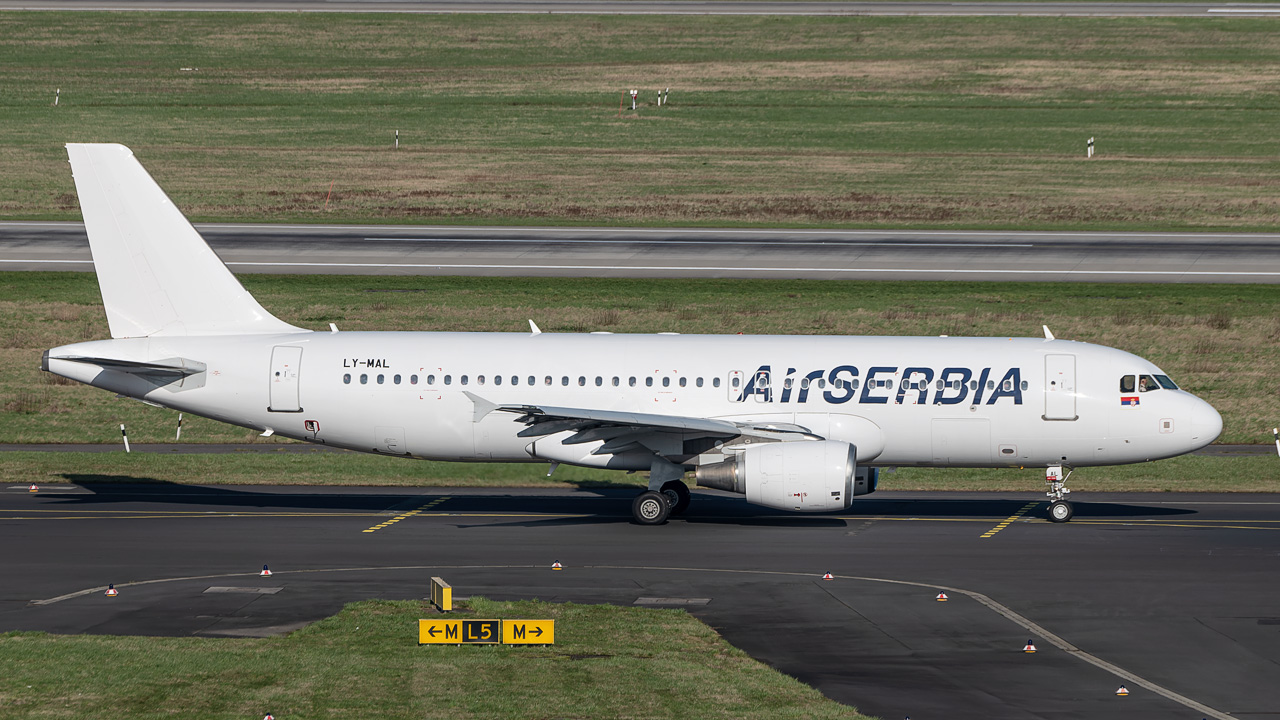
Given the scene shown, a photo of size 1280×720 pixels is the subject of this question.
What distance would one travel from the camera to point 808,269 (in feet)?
199

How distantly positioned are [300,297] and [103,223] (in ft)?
69.4

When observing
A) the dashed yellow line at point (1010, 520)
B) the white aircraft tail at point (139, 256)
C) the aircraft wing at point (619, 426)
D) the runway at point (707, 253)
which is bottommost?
the dashed yellow line at point (1010, 520)

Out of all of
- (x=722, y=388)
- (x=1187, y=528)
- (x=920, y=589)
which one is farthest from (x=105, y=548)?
(x=1187, y=528)

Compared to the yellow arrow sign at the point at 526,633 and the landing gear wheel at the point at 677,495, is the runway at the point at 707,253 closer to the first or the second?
the landing gear wheel at the point at 677,495

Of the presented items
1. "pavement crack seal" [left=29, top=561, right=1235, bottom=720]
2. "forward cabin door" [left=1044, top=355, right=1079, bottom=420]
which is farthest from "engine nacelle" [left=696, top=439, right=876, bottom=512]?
"forward cabin door" [left=1044, top=355, right=1079, bottom=420]

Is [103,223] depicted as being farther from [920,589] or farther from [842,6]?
[842,6]

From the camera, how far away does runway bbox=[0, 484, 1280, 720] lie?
70.5ft

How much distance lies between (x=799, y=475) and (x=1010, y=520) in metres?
6.41

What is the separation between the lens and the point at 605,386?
34.2 metres

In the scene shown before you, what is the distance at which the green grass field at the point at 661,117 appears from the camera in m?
78.6

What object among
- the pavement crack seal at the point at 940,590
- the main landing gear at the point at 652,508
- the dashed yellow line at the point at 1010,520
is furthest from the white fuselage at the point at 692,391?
the pavement crack seal at the point at 940,590

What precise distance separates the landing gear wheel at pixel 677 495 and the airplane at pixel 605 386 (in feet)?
0.16

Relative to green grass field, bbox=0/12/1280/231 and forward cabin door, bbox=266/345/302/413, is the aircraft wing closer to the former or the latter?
forward cabin door, bbox=266/345/302/413

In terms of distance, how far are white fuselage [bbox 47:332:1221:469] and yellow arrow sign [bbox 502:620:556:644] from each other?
11843 mm
